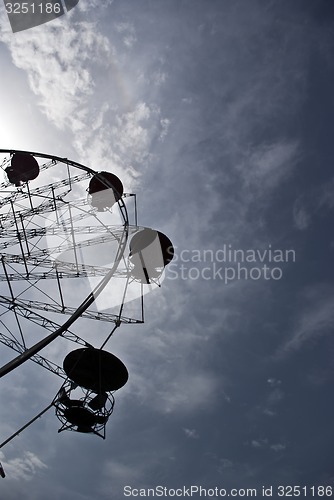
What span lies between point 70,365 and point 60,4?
23.7m

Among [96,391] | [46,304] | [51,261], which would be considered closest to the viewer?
[46,304]

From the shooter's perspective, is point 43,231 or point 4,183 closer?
point 43,231

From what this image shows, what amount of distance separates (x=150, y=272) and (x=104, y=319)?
7.10m

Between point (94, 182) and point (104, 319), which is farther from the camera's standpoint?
point (94, 182)

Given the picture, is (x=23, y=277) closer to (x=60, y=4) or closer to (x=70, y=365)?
(x=70, y=365)

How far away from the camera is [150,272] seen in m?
25.0

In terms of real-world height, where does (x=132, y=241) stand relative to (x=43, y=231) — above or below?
above

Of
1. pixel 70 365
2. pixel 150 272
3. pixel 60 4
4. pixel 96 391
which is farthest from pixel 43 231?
pixel 60 4

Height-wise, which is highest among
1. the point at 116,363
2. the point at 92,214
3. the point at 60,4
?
the point at 60,4

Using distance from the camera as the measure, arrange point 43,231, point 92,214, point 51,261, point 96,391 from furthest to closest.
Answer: point 96,391
point 92,214
point 43,231
point 51,261

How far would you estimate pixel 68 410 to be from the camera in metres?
22.3

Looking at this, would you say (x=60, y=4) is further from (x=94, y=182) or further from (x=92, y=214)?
(x=92, y=214)

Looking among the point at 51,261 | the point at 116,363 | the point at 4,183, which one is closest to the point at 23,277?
the point at 51,261

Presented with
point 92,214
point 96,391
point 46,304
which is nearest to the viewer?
point 46,304
